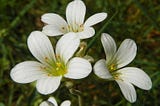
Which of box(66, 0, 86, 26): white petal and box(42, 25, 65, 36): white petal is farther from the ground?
box(42, 25, 65, 36): white petal

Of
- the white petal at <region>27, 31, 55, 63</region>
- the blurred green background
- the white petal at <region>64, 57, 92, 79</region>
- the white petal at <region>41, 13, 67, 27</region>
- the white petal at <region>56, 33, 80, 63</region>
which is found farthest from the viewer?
the blurred green background

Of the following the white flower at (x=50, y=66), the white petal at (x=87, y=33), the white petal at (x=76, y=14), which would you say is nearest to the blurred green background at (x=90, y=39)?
the white petal at (x=76, y=14)

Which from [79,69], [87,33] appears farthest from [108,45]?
[79,69]


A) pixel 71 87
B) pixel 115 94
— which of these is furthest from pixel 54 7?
pixel 71 87

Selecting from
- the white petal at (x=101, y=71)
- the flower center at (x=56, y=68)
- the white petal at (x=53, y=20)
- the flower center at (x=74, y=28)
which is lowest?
the flower center at (x=56, y=68)

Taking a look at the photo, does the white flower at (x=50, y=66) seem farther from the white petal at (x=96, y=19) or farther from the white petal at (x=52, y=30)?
the white petal at (x=96, y=19)

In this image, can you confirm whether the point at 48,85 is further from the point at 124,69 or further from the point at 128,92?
the point at 124,69

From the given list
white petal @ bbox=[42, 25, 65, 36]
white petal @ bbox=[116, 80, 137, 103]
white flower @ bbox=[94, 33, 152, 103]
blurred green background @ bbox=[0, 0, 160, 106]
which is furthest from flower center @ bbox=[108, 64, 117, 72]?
blurred green background @ bbox=[0, 0, 160, 106]

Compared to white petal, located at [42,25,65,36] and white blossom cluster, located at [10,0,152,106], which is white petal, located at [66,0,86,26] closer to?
white blossom cluster, located at [10,0,152,106]
